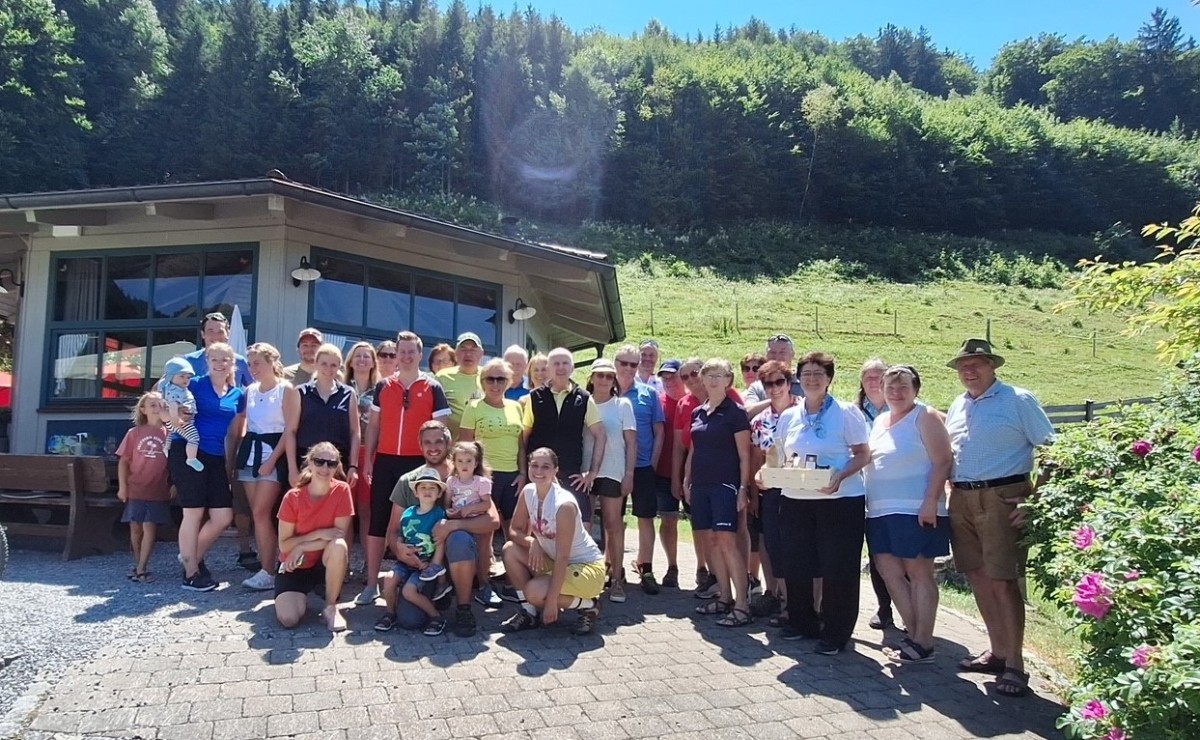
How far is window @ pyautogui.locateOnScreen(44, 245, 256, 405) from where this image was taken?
7.61m

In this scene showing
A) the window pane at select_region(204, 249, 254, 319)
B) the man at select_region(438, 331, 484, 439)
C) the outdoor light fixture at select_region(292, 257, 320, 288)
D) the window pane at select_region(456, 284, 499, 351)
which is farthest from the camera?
the window pane at select_region(456, 284, 499, 351)

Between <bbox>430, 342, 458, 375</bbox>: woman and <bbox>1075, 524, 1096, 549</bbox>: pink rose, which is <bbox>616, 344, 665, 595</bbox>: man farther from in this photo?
<bbox>1075, 524, 1096, 549</bbox>: pink rose

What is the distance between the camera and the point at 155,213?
7293 mm

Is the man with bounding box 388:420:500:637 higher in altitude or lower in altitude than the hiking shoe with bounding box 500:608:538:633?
higher

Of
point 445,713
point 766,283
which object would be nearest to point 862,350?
point 766,283

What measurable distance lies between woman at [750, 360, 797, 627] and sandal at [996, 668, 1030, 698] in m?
1.26

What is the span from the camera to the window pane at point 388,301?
806cm

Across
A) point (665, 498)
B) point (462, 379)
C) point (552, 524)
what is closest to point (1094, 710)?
point (552, 524)

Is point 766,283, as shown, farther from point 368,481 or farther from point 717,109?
point 368,481

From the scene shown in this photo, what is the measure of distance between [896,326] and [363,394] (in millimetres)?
29997

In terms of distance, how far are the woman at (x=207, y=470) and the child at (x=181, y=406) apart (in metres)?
0.04

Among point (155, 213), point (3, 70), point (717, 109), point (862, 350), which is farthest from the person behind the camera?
point (717, 109)

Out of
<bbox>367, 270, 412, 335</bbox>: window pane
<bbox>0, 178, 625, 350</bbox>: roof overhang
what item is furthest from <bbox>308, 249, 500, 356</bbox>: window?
<bbox>0, 178, 625, 350</bbox>: roof overhang

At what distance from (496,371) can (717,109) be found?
68.4 m
